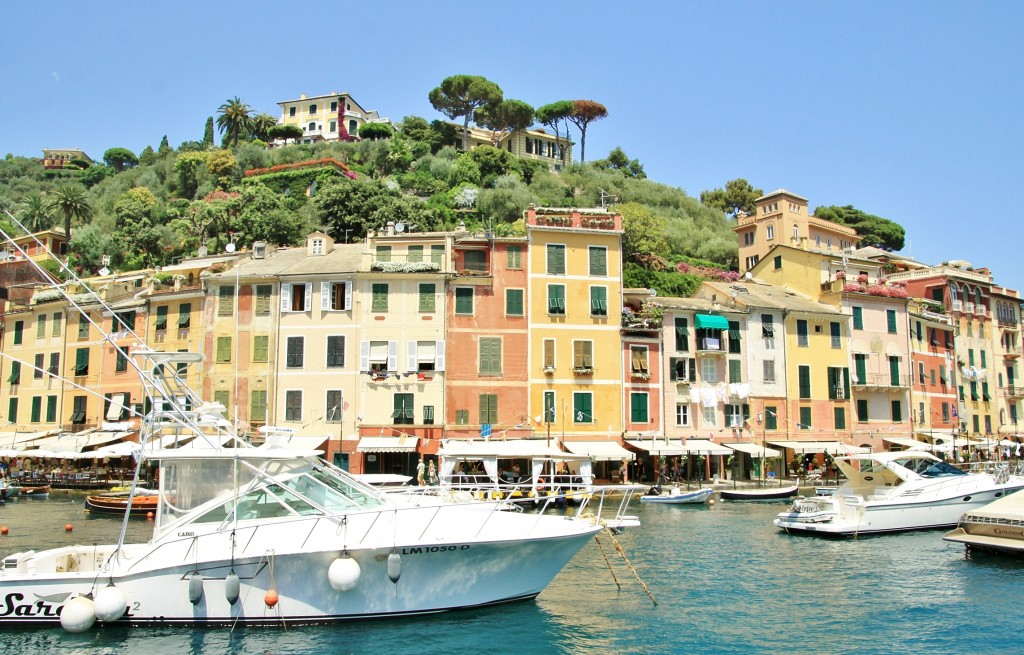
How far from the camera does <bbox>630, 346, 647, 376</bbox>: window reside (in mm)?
52344

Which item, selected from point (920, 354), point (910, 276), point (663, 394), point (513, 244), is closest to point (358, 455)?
point (513, 244)

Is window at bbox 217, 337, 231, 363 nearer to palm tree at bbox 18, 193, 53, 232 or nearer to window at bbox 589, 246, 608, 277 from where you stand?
window at bbox 589, 246, 608, 277

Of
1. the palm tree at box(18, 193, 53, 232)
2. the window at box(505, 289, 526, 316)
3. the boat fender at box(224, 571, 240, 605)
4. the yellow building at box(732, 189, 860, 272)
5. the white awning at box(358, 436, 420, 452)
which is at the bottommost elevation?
the boat fender at box(224, 571, 240, 605)

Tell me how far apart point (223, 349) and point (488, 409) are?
51.1ft

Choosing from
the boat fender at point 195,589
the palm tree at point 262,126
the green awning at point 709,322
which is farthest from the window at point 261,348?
the palm tree at point 262,126

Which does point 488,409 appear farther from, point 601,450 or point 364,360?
point 364,360

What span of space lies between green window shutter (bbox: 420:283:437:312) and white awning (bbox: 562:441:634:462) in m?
10.8

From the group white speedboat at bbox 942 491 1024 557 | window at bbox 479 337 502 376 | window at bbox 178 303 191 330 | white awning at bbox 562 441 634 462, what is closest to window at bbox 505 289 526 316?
window at bbox 479 337 502 376

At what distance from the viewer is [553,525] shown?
68.4 feet

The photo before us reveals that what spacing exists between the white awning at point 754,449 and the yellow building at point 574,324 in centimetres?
764

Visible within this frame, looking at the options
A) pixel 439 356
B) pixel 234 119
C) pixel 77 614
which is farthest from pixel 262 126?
pixel 77 614

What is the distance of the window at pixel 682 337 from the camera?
5394cm

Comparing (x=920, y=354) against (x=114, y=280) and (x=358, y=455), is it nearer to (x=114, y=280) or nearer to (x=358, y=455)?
(x=358, y=455)

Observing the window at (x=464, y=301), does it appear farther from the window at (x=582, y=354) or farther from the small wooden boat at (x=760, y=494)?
the small wooden boat at (x=760, y=494)
